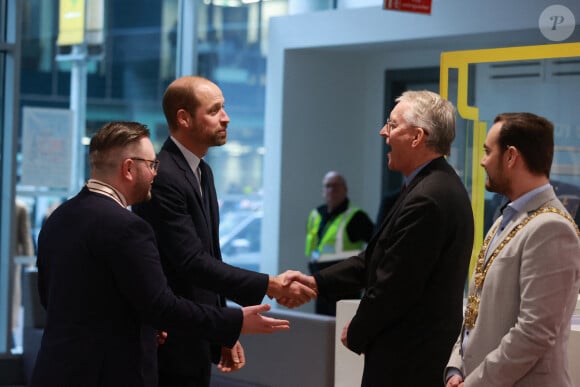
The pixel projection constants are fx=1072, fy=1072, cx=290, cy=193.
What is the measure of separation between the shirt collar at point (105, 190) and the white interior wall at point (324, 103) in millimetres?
5470

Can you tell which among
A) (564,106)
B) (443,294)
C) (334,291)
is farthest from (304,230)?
(443,294)

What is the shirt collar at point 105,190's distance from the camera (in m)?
3.14

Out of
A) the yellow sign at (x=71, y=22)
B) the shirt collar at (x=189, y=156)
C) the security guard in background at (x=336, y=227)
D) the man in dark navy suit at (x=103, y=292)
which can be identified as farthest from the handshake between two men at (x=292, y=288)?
the yellow sign at (x=71, y=22)

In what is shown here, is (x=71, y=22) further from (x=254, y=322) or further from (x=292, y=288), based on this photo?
(x=254, y=322)

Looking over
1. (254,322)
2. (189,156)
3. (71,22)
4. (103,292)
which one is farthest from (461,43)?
(103,292)

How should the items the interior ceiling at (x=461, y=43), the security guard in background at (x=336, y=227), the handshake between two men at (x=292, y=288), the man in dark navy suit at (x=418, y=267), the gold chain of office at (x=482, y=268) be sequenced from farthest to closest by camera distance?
1. the security guard in background at (x=336, y=227)
2. the interior ceiling at (x=461, y=43)
3. the handshake between two men at (x=292, y=288)
4. the man in dark navy suit at (x=418, y=267)
5. the gold chain of office at (x=482, y=268)

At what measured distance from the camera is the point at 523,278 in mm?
2904

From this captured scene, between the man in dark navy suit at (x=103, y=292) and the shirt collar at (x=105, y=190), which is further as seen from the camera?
the shirt collar at (x=105, y=190)

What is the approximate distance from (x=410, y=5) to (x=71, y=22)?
121 inches

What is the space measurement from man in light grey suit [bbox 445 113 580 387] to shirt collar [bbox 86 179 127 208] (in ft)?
3.52

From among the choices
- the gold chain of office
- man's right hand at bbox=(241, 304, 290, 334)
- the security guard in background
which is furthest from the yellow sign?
the gold chain of office

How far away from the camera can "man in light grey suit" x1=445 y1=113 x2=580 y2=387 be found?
2.88m

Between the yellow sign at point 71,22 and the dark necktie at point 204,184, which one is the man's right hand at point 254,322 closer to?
the dark necktie at point 204,184

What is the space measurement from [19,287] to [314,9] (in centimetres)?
378
